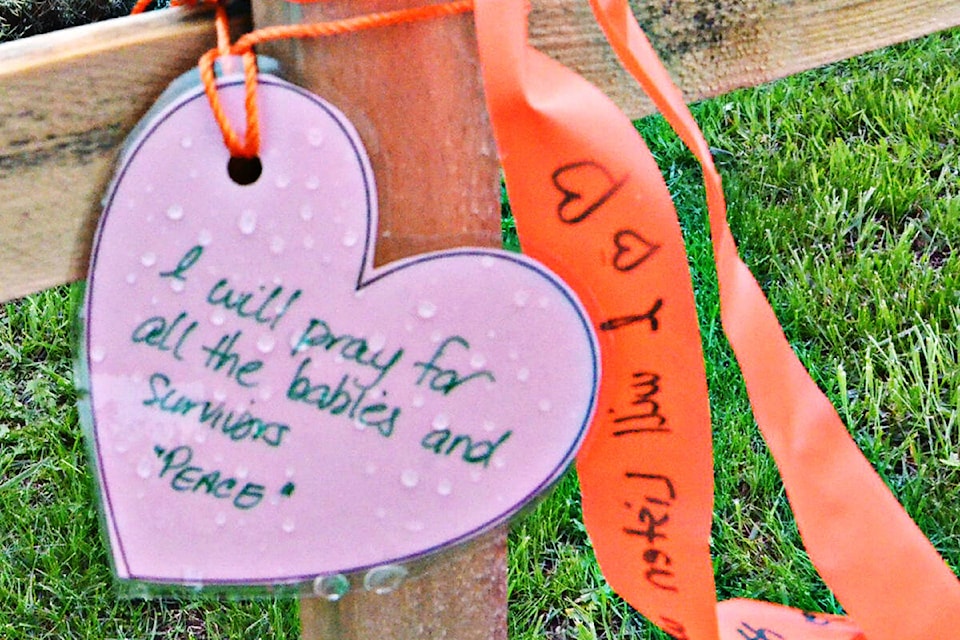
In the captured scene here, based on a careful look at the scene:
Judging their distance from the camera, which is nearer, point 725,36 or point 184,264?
point 184,264

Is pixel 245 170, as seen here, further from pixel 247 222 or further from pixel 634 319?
pixel 634 319

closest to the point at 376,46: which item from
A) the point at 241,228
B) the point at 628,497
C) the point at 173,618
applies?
the point at 241,228

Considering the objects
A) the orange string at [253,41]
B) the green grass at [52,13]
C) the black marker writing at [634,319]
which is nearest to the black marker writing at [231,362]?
the orange string at [253,41]

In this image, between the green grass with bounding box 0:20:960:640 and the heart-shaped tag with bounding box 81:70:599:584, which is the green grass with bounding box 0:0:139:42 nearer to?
the green grass with bounding box 0:20:960:640

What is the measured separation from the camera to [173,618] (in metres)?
1.46

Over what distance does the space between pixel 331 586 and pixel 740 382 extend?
1.18 metres

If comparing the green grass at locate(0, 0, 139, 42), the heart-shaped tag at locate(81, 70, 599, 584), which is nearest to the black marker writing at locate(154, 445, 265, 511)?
the heart-shaped tag at locate(81, 70, 599, 584)

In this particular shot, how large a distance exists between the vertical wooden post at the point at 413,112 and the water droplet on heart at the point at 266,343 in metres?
0.08

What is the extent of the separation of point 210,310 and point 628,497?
0.32 m

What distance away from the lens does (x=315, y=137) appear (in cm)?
51

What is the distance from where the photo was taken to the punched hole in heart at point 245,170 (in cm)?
53

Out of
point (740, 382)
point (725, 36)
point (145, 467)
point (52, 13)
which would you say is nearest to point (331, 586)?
point (145, 467)

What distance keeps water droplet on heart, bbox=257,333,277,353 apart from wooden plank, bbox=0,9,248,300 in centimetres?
12

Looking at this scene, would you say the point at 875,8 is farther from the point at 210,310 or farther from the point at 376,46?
the point at 210,310
